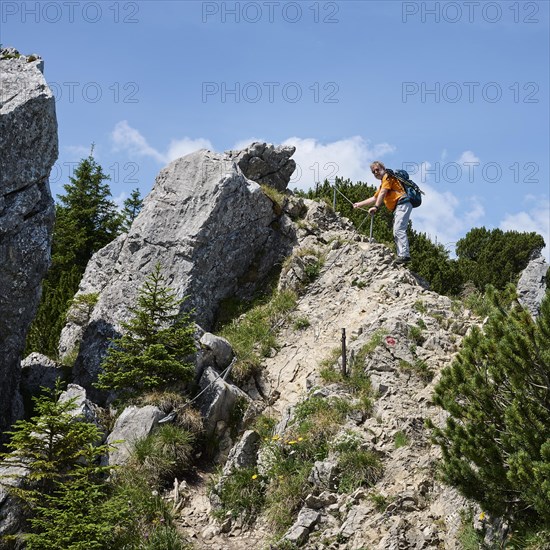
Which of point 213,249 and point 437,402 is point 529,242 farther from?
point 437,402

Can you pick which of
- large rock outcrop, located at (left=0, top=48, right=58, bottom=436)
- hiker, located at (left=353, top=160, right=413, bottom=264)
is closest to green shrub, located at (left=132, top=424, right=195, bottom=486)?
large rock outcrop, located at (left=0, top=48, right=58, bottom=436)

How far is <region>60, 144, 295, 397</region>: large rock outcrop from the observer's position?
17.9 meters

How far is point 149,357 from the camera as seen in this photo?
14.7 m

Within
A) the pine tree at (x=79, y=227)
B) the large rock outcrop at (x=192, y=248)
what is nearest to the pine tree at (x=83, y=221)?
the pine tree at (x=79, y=227)

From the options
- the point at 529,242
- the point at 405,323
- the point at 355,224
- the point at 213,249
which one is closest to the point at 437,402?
the point at 405,323

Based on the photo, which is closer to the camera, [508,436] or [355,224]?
[508,436]

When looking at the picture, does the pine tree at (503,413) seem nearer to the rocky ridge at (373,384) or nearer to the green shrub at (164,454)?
the rocky ridge at (373,384)

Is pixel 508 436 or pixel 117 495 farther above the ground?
pixel 508 436

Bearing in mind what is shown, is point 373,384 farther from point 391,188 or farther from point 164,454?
point 391,188

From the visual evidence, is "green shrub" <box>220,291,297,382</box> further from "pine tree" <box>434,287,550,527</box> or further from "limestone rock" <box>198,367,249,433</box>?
"pine tree" <box>434,287,550,527</box>

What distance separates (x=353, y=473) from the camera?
1216 cm

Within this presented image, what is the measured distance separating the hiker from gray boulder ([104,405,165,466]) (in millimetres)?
6946

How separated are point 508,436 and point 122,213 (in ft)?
73.8

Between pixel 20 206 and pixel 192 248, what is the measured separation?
16.3 feet
